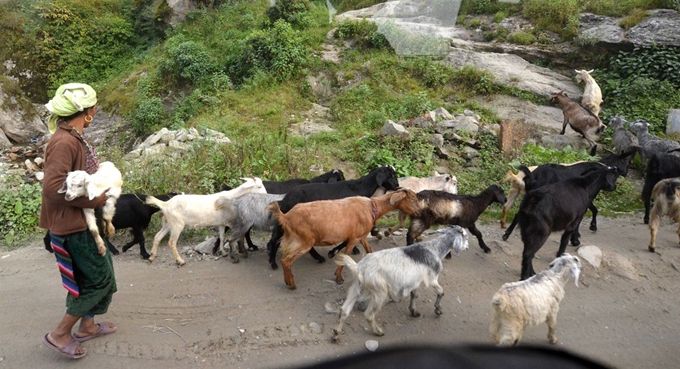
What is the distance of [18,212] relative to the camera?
24.5ft

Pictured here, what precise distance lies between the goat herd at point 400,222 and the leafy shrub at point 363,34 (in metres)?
9.35

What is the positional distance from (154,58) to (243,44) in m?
4.38

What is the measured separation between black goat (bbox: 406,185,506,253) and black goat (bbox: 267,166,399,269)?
0.62 metres

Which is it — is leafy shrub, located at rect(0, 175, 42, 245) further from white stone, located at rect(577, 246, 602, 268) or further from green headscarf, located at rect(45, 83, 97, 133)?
white stone, located at rect(577, 246, 602, 268)

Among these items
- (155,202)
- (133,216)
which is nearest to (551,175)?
(155,202)

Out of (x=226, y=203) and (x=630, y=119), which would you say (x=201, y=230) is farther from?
(x=630, y=119)

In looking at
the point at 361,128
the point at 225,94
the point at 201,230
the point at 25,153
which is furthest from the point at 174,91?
the point at 201,230

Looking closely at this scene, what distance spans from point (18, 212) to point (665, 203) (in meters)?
10.3

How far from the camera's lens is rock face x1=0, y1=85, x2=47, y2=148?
1312 cm

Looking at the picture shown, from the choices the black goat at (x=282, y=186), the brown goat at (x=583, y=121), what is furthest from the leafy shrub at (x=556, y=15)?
the black goat at (x=282, y=186)

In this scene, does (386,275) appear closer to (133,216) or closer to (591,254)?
(591,254)

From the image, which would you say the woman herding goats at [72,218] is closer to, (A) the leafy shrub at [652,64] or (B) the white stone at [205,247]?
(B) the white stone at [205,247]

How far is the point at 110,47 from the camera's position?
18.6 metres

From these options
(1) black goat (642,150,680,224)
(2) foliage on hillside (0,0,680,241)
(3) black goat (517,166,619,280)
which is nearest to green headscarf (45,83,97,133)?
(2) foliage on hillside (0,0,680,241)
